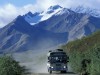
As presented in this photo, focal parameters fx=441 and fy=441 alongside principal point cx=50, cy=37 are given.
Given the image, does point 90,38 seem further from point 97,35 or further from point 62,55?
point 62,55

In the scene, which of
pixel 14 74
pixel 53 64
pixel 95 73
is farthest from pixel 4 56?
pixel 53 64

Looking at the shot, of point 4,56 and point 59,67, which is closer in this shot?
point 4,56

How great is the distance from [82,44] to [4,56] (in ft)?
353

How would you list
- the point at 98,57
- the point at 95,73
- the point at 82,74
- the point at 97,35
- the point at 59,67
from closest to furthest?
the point at 95,73 < the point at 98,57 < the point at 82,74 < the point at 59,67 < the point at 97,35

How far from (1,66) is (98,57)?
1190 cm

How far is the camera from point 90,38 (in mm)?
142125

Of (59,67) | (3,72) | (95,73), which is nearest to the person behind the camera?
(3,72)

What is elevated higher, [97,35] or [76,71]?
[97,35]

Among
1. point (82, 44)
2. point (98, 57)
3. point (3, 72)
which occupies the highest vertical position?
point (82, 44)

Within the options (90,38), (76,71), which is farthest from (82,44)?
(76,71)

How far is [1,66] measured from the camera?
3164cm

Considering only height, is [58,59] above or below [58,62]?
above

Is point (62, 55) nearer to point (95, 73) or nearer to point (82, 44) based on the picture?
point (95, 73)

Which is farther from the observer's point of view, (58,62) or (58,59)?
(58,59)
